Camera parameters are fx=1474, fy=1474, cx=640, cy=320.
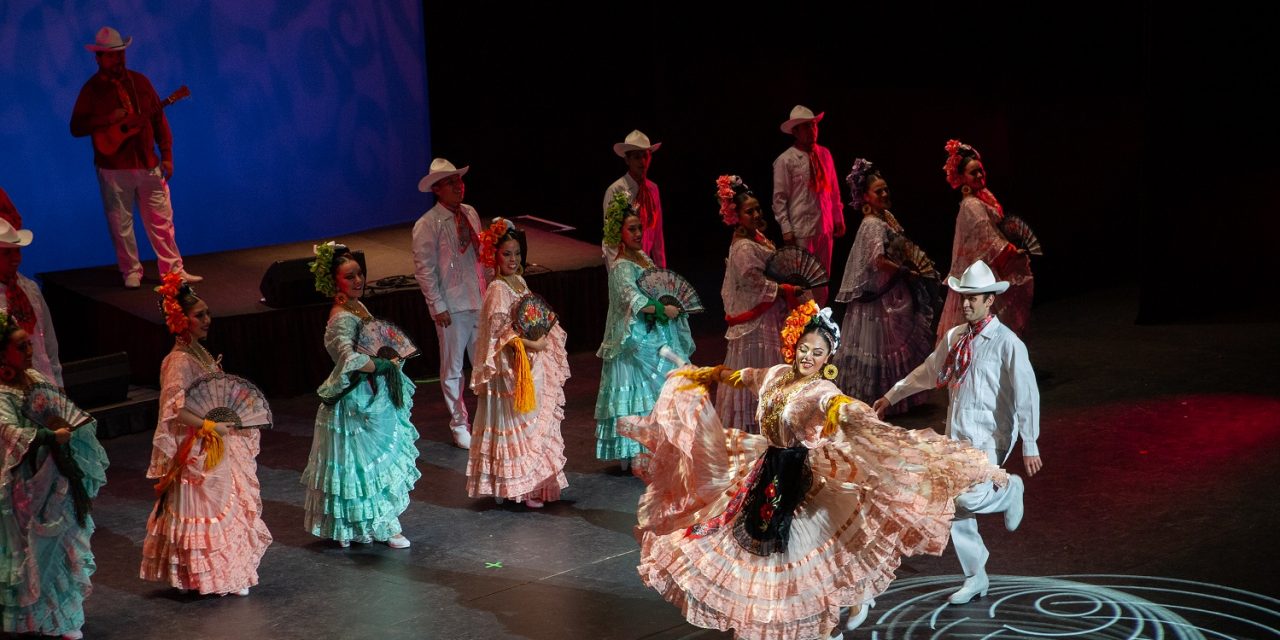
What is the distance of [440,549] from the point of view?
7051 mm

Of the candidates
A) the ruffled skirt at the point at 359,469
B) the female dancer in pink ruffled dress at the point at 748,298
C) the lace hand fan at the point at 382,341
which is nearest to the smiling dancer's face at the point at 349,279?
the lace hand fan at the point at 382,341

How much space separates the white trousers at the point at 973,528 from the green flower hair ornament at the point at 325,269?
311 centimetres

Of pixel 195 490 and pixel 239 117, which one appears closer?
pixel 195 490

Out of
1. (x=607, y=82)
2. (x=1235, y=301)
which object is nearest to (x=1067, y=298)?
(x=1235, y=301)

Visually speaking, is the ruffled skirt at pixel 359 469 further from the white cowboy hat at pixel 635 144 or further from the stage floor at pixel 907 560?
the white cowboy hat at pixel 635 144

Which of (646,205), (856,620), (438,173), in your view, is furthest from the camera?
(646,205)

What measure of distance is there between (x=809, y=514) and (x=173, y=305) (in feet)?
9.95

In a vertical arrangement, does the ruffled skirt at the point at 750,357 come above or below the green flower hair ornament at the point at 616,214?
below

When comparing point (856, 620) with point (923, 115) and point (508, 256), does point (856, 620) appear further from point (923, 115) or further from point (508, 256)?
point (923, 115)

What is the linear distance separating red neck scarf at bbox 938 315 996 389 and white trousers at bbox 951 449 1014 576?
1.08ft

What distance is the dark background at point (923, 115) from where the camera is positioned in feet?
35.2

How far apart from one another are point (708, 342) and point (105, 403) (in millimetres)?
4235

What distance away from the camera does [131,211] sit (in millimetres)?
10695

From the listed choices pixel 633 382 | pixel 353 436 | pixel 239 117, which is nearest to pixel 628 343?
pixel 633 382
